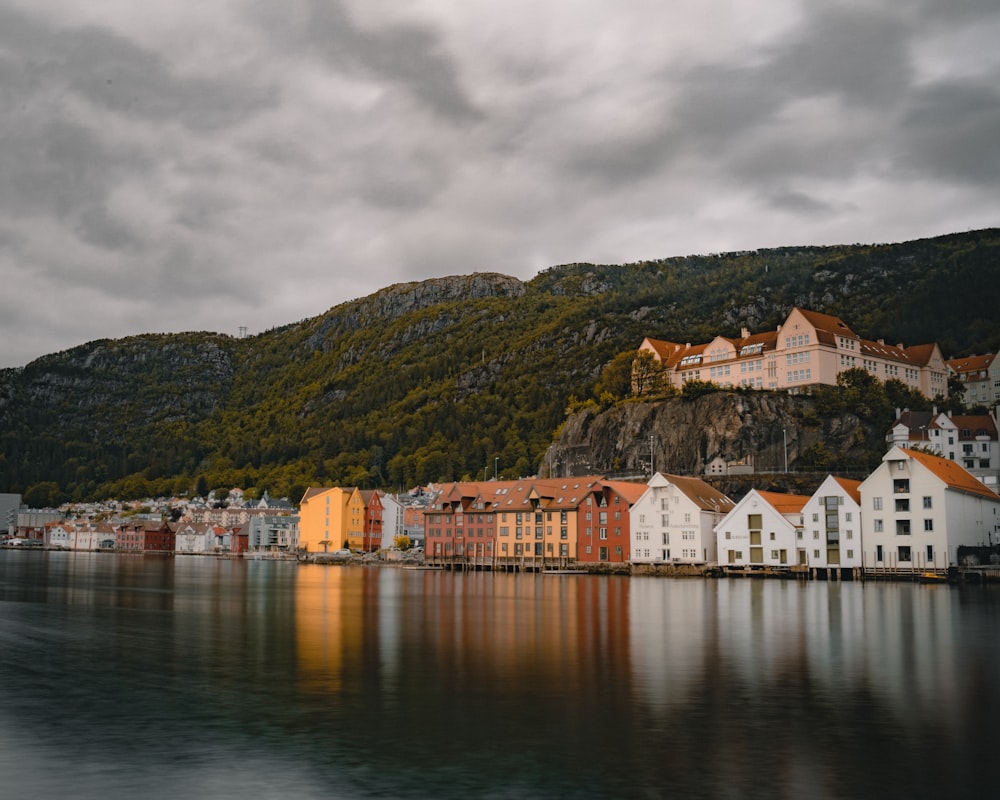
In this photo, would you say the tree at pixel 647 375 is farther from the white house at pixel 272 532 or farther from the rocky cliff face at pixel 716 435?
the white house at pixel 272 532

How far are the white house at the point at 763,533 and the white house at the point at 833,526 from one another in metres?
1.14

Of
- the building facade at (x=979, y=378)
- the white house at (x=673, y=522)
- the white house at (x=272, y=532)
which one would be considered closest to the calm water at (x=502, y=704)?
the white house at (x=673, y=522)

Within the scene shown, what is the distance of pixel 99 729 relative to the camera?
70.1ft

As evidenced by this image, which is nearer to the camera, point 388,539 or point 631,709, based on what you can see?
point 631,709

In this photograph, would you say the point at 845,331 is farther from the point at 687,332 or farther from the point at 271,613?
the point at 271,613

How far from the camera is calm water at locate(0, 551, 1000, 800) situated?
56.2 ft

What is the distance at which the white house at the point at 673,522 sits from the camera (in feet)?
299

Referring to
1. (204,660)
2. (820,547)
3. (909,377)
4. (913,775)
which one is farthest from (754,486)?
(913,775)

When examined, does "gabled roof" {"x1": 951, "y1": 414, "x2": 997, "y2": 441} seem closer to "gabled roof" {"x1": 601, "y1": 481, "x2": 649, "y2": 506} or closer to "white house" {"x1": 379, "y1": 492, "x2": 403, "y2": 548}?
"gabled roof" {"x1": 601, "y1": 481, "x2": 649, "y2": 506}

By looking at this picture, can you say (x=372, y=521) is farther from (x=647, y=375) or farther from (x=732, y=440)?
(x=732, y=440)

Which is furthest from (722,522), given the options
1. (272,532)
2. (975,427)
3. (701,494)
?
(272,532)

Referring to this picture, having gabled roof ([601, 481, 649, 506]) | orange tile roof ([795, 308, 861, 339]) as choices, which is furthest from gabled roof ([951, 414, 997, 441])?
gabled roof ([601, 481, 649, 506])

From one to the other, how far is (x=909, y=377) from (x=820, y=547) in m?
53.2

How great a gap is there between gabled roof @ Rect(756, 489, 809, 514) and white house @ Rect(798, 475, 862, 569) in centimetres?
284
